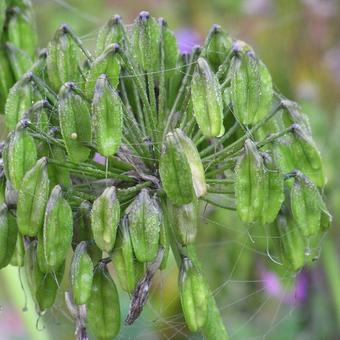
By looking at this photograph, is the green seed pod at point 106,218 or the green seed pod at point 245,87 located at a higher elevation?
the green seed pod at point 245,87

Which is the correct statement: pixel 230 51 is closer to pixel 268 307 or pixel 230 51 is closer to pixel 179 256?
pixel 179 256

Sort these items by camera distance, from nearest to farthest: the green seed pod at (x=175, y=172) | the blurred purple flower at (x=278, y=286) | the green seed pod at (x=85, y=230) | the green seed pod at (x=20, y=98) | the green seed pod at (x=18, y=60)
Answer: the green seed pod at (x=175, y=172), the green seed pod at (x=85, y=230), the green seed pod at (x=20, y=98), the green seed pod at (x=18, y=60), the blurred purple flower at (x=278, y=286)

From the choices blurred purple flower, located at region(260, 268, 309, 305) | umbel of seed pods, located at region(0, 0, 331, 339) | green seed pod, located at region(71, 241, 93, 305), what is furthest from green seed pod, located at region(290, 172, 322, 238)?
blurred purple flower, located at region(260, 268, 309, 305)

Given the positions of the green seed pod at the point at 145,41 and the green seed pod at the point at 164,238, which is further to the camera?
the green seed pod at the point at 145,41

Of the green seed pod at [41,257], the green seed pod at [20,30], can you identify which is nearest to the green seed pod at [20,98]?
the green seed pod at [41,257]

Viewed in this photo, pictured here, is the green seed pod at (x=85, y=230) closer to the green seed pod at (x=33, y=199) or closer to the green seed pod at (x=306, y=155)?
the green seed pod at (x=33, y=199)

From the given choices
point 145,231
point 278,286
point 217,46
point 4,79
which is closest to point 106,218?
point 145,231

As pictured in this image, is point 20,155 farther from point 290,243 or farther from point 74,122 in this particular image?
point 290,243
